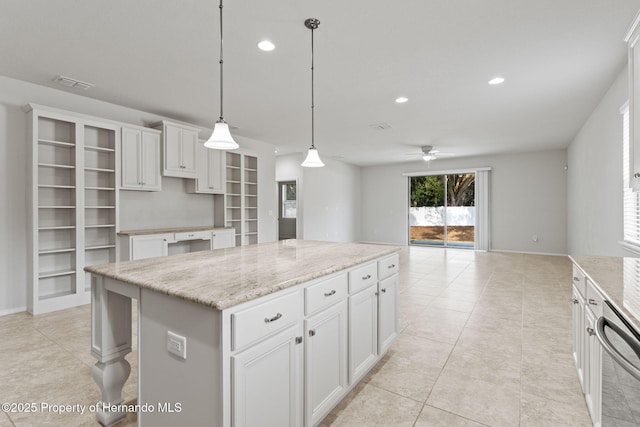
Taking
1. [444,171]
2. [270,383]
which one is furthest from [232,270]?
[444,171]

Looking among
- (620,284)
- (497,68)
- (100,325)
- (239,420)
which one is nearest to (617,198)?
(497,68)

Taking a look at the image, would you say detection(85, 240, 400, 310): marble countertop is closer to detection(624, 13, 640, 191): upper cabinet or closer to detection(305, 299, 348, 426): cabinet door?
detection(305, 299, 348, 426): cabinet door

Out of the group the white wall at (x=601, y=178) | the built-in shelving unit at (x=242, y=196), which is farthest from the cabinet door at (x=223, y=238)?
the white wall at (x=601, y=178)

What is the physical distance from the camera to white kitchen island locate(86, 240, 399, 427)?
44.9 inches

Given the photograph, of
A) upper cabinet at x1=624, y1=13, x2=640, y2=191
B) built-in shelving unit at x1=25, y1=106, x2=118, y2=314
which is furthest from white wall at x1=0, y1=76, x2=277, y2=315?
upper cabinet at x1=624, y1=13, x2=640, y2=191

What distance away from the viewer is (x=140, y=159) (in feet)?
13.7

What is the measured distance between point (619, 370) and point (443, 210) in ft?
27.3

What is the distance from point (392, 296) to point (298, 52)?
7.66 feet

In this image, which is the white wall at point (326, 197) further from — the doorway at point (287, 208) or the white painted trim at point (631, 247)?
the white painted trim at point (631, 247)

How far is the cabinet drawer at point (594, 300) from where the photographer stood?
4.68 feet

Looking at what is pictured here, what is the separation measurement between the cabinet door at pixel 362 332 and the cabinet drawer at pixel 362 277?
4 cm

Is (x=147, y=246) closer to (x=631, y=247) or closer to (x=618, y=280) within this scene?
(x=618, y=280)

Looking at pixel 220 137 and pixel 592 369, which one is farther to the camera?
pixel 220 137

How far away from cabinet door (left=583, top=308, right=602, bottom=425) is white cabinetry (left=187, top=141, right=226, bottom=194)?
4.87 metres
